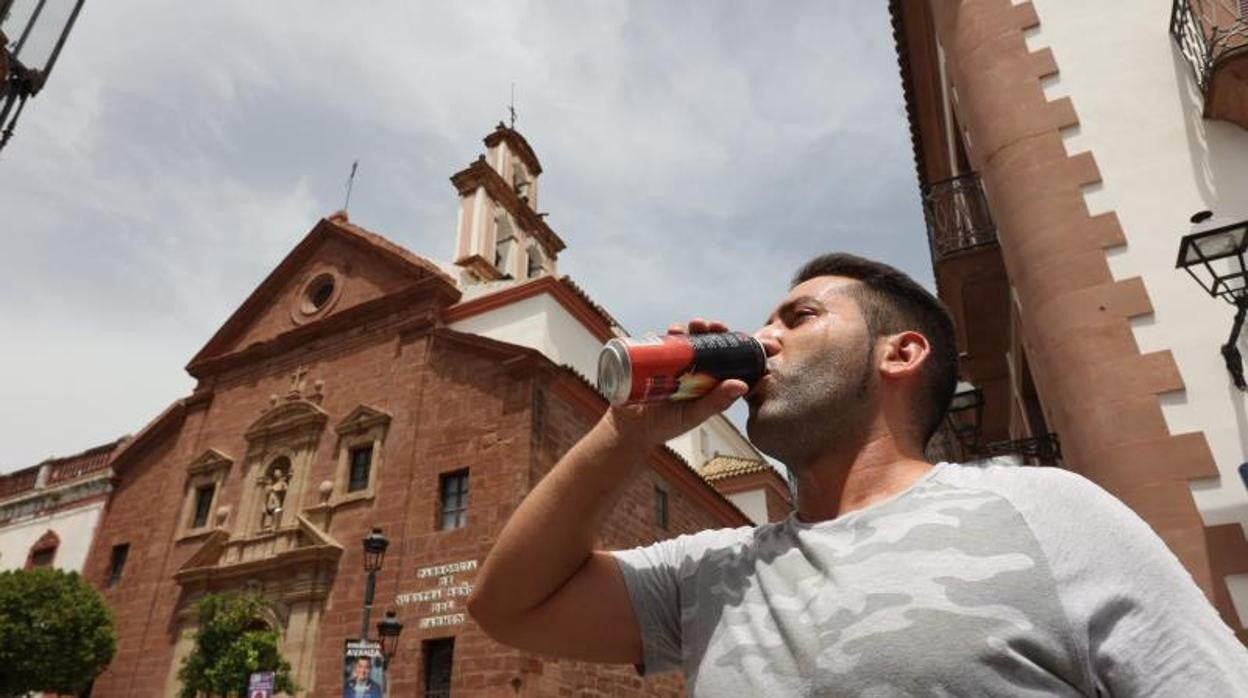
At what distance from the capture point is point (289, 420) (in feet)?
59.4

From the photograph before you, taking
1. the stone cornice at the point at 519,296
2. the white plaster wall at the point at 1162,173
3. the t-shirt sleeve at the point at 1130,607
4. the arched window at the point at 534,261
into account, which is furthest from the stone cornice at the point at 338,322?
the t-shirt sleeve at the point at 1130,607

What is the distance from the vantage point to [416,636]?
44.5ft

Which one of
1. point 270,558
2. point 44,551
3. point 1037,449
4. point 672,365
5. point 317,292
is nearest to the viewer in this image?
point 672,365

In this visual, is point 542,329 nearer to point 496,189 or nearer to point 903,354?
point 496,189

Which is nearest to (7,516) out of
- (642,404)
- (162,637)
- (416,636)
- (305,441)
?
(162,637)

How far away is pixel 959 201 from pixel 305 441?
48.4 feet

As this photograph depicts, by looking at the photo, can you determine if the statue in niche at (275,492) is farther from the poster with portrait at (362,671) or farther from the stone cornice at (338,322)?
the poster with portrait at (362,671)

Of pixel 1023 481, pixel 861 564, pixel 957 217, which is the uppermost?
pixel 957 217

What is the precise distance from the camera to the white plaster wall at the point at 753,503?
83.5ft

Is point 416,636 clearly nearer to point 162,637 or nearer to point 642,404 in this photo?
point 162,637

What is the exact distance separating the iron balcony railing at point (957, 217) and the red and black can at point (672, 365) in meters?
7.09

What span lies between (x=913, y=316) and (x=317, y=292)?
68.2 ft

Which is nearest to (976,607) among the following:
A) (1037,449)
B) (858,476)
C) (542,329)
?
(858,476)

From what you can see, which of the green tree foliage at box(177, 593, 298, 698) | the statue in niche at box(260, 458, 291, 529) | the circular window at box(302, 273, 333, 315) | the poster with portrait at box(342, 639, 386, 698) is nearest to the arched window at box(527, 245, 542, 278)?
the circular window at box(302, 273, 333, 315)
